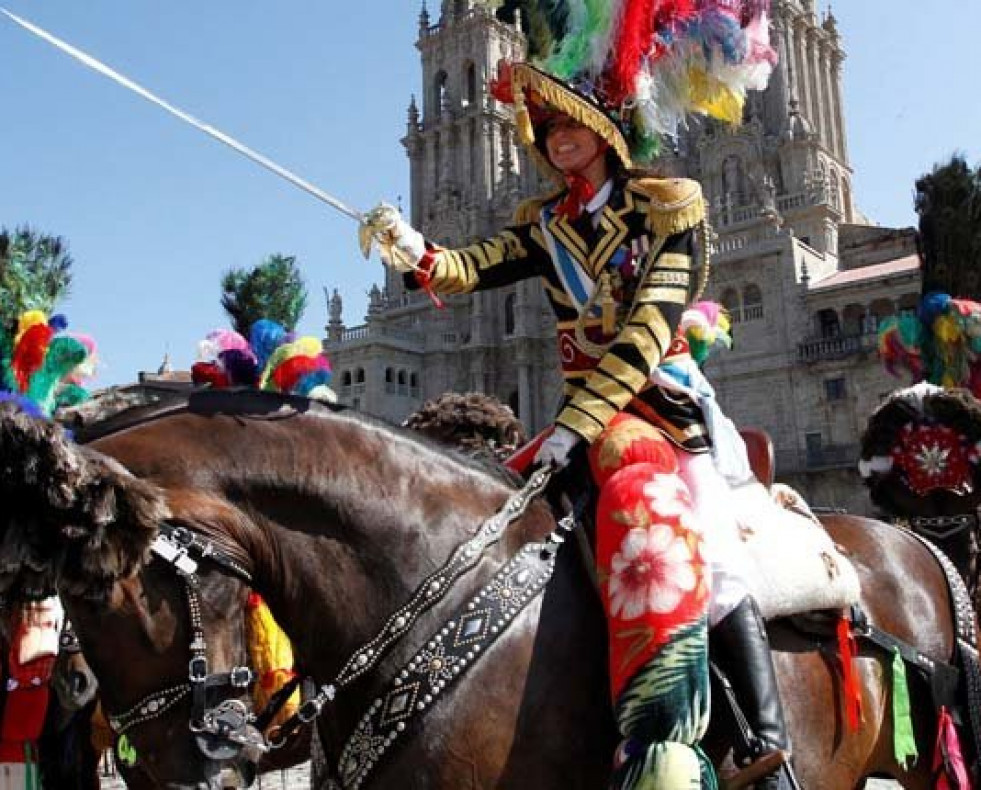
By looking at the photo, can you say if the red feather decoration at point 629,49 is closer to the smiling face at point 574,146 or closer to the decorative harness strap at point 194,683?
the smiling face at point 574,146

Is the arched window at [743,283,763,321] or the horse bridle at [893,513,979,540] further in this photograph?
the arched window at [743,283,763,321]

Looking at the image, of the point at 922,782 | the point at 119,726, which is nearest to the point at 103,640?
the point at 119,726

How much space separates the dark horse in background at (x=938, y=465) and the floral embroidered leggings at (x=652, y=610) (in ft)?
13.0

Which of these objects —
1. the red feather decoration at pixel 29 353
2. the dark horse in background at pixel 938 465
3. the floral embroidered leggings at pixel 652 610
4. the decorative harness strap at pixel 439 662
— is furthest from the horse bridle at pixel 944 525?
the red feather decoration at pixel 29 353

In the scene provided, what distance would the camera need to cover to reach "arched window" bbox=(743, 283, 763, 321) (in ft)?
147

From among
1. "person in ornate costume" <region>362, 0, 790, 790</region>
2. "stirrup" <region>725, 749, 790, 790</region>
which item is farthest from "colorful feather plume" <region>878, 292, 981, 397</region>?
"stirrup" <region>725, 749, 790, 790</region>

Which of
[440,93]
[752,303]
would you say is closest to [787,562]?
[752,303]

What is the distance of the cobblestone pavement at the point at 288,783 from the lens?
976cm

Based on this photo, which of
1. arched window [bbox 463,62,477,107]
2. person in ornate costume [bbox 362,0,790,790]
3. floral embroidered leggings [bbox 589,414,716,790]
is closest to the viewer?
floral embroidered leggings [bbox 589,414,716,790]

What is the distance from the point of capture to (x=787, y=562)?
377 cm

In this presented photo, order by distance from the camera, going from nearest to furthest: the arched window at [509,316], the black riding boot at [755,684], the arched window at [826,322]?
the black riding boot at [755,684] < the arched window at [826,322] < the arched window at [509,316]

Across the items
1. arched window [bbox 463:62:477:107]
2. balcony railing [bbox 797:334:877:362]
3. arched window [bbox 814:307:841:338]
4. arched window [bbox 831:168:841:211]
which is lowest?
balcony railing [bbox 797:334:877:362]

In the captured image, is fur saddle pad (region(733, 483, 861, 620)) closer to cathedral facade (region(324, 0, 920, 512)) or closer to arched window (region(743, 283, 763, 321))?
cathedral facade (region(324, 0, 920, 512))

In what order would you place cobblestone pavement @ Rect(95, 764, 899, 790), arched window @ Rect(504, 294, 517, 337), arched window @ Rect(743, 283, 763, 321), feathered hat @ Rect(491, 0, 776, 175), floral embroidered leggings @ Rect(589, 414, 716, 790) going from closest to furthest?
floral embroidered leggings @ Rect(589, 414, 716, 790)
feathered hat @ Rect(491, 0, 776, 175)
cobblestone pavement @ Rect(95, 764, 899, 790)
arched window @ Rect(743, 283, 763, 321)
arched window @ Rect(504, 294, 517, 337)
